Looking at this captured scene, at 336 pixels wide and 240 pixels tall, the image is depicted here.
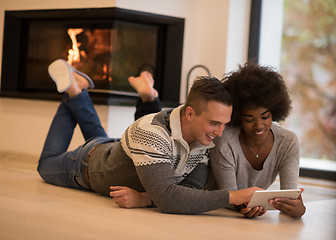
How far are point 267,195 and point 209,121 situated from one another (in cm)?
38

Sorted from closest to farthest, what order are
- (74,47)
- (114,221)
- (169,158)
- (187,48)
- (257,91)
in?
(114,221) → (169,158) → (257,91) → (74,47) → (187,48)

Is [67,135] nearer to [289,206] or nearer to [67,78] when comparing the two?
[67,78]

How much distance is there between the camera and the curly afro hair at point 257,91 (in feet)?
7.63

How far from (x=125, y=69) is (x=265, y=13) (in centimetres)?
144

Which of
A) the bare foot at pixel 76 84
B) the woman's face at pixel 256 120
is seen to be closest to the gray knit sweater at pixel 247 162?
the woman's face at pixel 256 120

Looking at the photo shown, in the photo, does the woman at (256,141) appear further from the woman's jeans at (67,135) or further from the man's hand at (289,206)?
the woman's jeans at (67,135)

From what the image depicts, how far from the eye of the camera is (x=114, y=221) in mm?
2062

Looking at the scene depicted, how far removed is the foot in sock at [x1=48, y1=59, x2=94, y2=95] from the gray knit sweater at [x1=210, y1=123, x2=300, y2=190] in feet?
3.42

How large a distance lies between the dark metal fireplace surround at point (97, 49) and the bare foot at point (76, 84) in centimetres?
100

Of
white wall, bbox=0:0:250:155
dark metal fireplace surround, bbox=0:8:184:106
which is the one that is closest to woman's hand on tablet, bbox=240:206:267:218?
dark metal fireplace surround, bbox=0:8:184:106

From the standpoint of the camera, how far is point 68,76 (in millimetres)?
3115

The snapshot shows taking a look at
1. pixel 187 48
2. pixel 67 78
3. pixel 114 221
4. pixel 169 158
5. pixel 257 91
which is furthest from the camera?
pixel 187 48

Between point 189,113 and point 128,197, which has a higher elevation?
point 189,113

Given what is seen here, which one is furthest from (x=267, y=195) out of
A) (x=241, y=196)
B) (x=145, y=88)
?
(x=145, y=88)
